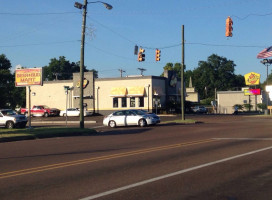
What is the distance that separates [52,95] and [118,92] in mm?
12676

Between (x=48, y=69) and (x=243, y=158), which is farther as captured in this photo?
(x=48, y=69)

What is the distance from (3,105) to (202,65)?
285 ft

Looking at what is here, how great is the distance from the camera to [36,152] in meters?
15.3

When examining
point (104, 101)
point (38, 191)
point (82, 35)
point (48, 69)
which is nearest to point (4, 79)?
point (104, 101)

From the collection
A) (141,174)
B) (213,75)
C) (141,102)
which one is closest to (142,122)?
(141,174)

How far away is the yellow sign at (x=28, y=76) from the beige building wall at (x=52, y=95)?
33.1 metres

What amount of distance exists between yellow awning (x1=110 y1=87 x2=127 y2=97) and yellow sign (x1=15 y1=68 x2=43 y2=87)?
28153 mm

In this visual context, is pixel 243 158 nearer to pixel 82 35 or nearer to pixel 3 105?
pixel 82 35

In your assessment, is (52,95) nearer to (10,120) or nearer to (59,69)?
(10,120)

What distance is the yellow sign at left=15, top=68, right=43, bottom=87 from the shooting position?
28547mm

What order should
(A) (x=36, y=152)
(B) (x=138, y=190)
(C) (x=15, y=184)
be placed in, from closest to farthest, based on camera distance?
1. (B) (x=138, y=190)
2. (C) (x=15, y=184)
3. (A) (x=36, y=152)

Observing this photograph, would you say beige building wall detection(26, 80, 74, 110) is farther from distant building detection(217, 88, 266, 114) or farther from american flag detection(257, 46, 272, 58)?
distant building detection(217, 88, 266, 114)

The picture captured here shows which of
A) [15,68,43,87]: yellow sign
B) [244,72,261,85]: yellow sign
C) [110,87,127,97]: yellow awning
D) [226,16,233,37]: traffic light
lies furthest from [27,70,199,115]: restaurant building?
[226,16,233,37]: traffic light

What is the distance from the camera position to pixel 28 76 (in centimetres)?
2870
